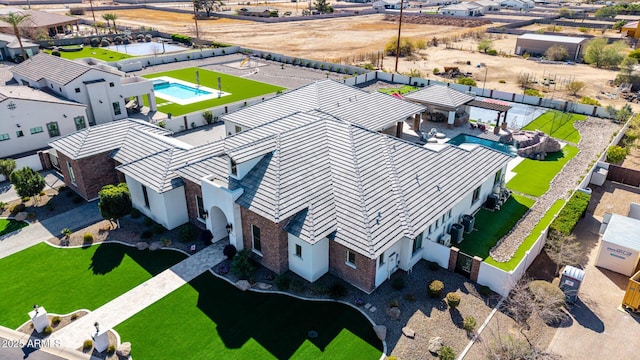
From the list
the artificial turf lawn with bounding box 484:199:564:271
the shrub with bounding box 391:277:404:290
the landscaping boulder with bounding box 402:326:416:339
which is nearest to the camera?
the landscaping boulder with bounding box 402:326:416:339

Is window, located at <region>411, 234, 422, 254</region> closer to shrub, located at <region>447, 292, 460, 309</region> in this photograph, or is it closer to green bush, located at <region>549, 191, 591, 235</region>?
shrub, located at <region>447, 292, 460, 309</region>

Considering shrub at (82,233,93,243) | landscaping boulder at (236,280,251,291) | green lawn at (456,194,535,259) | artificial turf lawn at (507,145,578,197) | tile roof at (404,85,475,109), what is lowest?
green lawn at (456,194,535,259)

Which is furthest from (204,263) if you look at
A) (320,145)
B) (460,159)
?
(460,159)

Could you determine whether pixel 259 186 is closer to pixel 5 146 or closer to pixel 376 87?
pixel 5 146

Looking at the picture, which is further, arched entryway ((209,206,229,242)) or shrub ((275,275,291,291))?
arched entryway ((209,206,229,242))

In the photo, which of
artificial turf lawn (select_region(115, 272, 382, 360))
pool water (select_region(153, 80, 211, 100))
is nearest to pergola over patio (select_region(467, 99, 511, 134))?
artificial turf lawn (select_region(115, 272, 382, 360))

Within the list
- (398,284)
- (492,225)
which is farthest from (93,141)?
(492,225)
